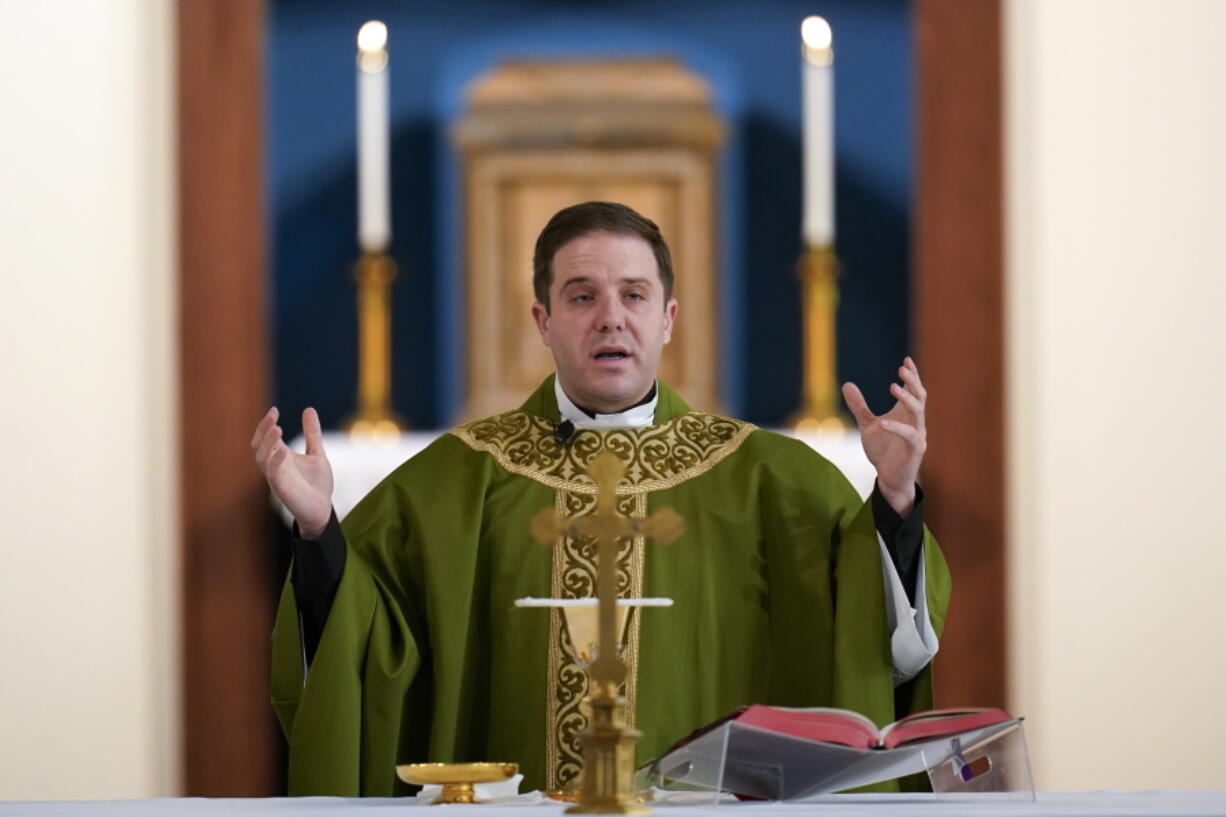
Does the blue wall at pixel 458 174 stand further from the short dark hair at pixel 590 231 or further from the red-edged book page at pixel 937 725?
the red-edged book page at pixel 937 725

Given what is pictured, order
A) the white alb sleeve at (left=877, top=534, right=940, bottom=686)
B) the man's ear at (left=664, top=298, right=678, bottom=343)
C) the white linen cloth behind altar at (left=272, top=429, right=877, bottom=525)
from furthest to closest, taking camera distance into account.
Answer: the white linen cloth behind altar at (left=272, top=429, right=877, bottom=525), the man's ear at (left=664, top=298, right=678, bottom=343), the white alb sleeve at (left=877, top=534, right=940, bottom=686)

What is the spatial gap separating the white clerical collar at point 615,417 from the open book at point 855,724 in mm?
1186

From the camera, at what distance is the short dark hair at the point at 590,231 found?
3576mm

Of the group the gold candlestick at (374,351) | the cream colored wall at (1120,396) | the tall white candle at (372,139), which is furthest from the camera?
the gold candlestick at (374,351)

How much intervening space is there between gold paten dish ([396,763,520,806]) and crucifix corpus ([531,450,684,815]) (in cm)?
26

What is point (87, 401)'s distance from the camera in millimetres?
5695

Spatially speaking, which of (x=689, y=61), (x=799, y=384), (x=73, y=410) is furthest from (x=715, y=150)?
(x=73, y=410)

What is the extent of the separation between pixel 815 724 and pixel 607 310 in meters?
1.14

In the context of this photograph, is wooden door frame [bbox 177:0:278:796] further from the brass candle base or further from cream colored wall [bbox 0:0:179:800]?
the brass candle base

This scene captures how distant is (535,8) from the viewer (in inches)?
248

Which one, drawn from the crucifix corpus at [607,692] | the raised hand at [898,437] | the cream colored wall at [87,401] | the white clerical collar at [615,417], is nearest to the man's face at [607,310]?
the white clerical collar at [615,417]

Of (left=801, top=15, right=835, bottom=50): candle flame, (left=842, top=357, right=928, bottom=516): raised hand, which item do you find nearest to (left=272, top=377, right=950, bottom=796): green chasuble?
(left=842, top=357, right=928, bottom=516): raised hand

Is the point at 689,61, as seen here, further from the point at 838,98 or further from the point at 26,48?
the point at 26,48

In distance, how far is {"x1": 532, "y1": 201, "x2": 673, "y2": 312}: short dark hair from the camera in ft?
11.7
